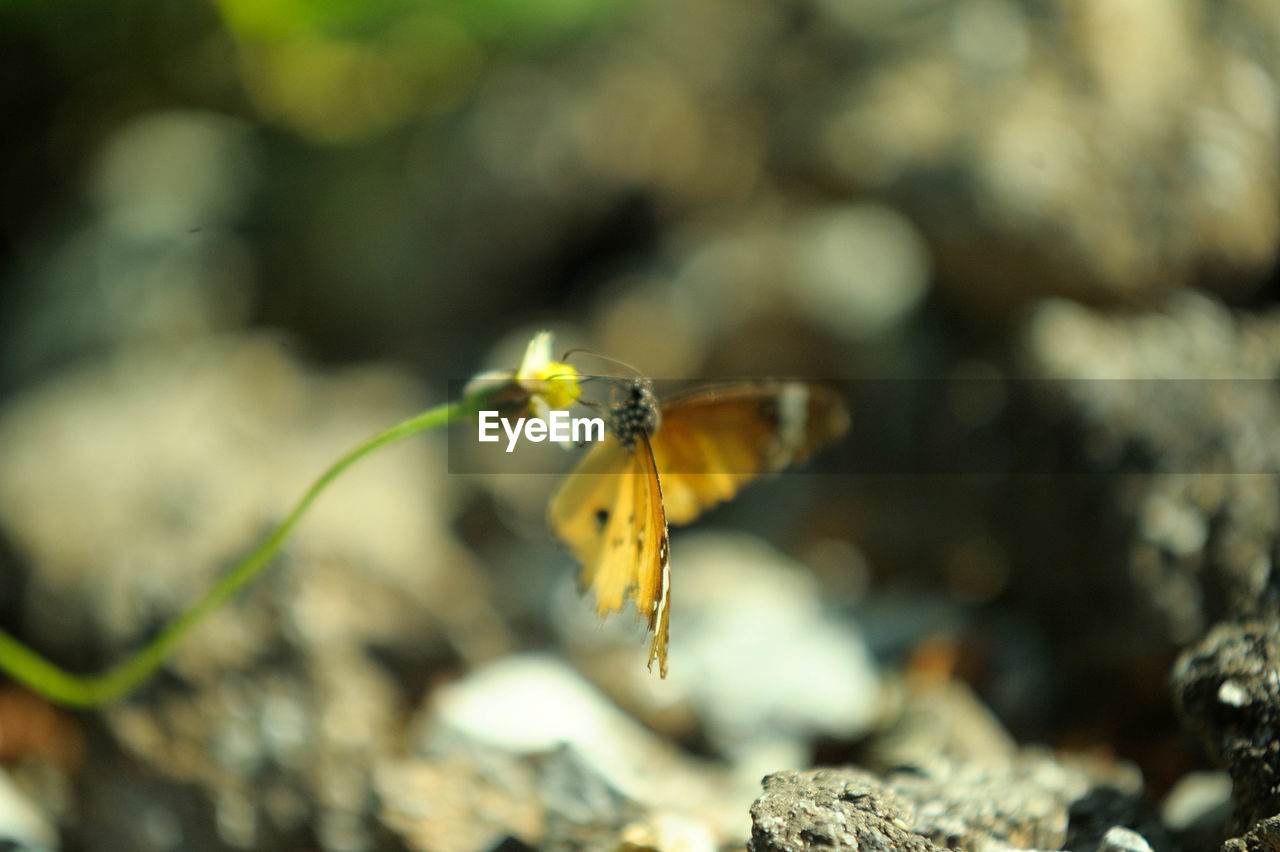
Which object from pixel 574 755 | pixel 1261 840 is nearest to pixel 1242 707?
pixel 1261 840

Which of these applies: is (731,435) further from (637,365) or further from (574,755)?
(637,365)

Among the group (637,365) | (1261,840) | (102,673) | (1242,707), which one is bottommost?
(1261,840)

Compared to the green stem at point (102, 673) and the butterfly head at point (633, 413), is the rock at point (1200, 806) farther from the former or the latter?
the green stem at point (102, 673)

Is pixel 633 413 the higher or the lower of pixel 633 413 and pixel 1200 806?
the higher

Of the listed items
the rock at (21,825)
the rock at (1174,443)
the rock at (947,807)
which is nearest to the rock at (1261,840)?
the rock at (947,807)

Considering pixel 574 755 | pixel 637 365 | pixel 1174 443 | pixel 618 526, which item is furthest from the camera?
pixel 637 365

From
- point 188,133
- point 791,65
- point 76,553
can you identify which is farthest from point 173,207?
point 791,65

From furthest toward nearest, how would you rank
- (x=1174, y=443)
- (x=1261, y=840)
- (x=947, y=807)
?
(x=1174, y=443) → (x=947, y=807) → (x=1261, y=840)

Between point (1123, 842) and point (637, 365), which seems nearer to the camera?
point (1123, 842)
